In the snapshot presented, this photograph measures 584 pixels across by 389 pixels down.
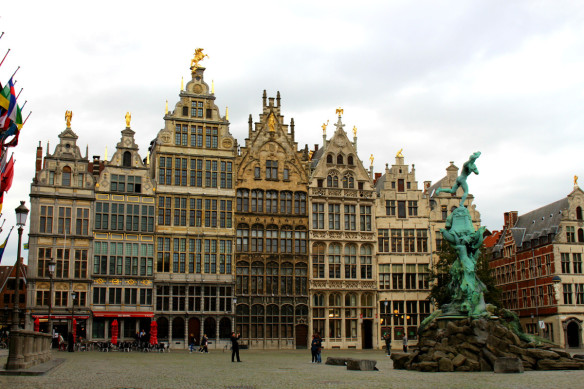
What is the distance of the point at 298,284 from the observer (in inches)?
2271

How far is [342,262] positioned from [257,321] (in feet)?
28.6

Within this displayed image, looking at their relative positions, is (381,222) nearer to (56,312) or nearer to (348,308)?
(348,308)

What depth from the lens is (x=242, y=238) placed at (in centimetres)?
5688

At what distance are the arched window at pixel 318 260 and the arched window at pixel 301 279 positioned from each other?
744 mm

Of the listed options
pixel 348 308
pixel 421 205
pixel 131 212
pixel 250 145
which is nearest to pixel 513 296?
pixel 421 205

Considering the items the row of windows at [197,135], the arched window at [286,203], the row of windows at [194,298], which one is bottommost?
the row of windows at [194,298]

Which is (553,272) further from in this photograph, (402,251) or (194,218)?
(194,218)

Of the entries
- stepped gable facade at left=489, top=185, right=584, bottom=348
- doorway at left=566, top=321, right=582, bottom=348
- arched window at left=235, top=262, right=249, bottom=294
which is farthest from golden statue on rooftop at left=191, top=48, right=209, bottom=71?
doorway at left=566, top=321, right=582, bottom=348

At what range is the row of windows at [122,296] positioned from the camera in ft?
171

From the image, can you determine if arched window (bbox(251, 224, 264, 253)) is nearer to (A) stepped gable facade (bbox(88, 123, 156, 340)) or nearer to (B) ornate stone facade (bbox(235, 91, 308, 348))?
(B) ornate stone facade (bbox(235, 91, 308, 348))

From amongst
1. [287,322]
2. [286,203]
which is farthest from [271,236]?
[287,322]

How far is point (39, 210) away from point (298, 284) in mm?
20761

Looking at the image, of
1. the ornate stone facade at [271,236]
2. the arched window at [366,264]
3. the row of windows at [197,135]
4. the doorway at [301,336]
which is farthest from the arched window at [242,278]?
the arched window at [366,264]

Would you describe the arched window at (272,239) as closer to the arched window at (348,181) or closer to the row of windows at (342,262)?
the row of windows at (342,262)
